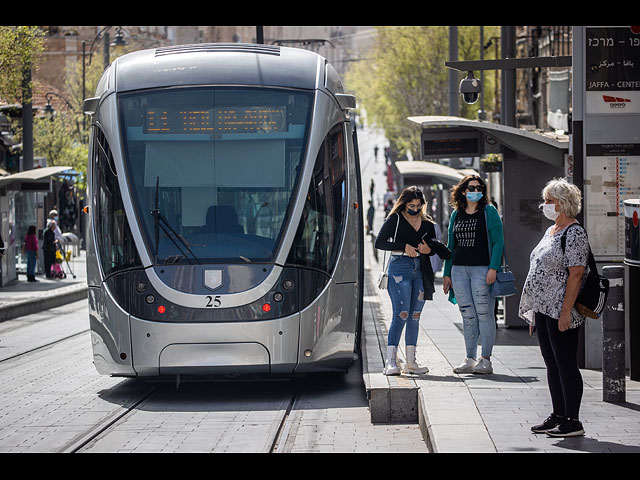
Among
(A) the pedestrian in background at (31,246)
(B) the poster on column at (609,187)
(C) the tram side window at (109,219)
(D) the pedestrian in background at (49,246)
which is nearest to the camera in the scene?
(B) the poster on column at (609,187)

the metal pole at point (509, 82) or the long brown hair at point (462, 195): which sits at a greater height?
the metal pole at point (509, 82)

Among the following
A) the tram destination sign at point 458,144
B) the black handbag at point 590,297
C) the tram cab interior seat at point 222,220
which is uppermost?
the tram destination sign at point 458,144

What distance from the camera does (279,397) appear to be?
11.8 metres

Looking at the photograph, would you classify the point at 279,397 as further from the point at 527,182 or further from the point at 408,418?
the point at 527,182

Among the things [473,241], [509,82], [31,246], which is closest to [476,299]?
[473,241]

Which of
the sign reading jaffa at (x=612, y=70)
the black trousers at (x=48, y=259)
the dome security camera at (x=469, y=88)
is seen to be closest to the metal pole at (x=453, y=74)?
the dome security camera at (x=469, y=88)

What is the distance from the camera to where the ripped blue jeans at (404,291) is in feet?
37.0

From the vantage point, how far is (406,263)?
37.1 ft

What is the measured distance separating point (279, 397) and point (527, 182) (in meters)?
5.93

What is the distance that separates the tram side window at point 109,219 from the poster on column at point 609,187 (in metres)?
4.00

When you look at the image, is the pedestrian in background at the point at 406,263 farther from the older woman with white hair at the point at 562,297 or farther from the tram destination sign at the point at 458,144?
the tram destination sign at the point at 458,144

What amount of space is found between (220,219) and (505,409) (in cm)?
343

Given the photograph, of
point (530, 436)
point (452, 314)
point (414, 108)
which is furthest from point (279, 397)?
point (414, 108)

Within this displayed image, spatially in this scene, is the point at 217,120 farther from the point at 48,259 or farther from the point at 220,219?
the point at 48,259
